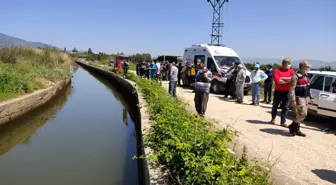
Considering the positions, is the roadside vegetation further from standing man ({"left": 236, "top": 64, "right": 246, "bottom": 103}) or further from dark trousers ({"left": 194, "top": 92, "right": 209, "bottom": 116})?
standing man ({"left": 236, "top": 64, "right": 246, "bottom": 103})

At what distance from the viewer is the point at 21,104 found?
1096 cm

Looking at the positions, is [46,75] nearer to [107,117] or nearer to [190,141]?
[107,117]

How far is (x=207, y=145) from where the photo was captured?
3906 millimetres

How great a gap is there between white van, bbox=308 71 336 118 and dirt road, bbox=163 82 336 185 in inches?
20.3

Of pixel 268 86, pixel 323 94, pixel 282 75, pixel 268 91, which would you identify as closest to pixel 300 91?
pixel 282 75

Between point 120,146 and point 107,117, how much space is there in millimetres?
4527

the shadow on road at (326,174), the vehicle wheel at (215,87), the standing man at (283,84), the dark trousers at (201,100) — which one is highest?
the standing man at (283,84)

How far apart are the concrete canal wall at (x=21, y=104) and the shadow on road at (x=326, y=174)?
8671mm

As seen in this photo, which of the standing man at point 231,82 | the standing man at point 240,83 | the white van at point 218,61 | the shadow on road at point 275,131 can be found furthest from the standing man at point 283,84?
the white van at point 218,61

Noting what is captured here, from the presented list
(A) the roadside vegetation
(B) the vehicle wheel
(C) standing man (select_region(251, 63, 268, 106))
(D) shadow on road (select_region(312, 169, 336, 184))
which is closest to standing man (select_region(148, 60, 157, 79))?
(B) the vehicle wheel

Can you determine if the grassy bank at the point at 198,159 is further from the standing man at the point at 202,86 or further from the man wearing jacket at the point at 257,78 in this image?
the man wearing jacket at the point at 257,78

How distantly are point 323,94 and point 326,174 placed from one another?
14.2 ft

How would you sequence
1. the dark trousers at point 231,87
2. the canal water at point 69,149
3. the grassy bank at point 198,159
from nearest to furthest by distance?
the grassy bank at point 198,159
the canal water at point 69,149
the dark trousers at point 231,87

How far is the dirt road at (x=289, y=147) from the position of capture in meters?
5.00
